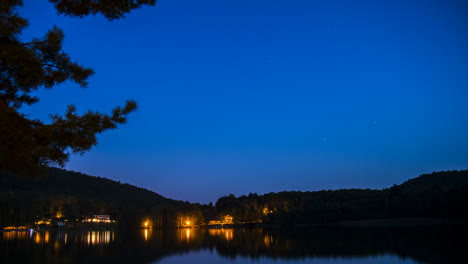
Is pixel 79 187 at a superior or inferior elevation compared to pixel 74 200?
superior

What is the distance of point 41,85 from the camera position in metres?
7.15

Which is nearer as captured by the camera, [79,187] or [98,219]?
[98,219]

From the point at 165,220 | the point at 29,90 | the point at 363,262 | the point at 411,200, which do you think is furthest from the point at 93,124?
the point at 165,220

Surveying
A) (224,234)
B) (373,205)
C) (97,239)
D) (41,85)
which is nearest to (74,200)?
(224,234)

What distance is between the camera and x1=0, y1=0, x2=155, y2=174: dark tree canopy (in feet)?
19.5

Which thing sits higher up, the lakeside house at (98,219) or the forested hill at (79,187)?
the forested hill at (79,187)

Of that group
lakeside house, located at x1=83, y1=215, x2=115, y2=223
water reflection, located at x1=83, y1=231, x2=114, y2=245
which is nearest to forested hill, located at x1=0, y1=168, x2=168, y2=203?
lakeside house, located at x1=83, y1=215, x2=115, y2=223

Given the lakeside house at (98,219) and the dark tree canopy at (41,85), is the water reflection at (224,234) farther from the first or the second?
the dark tree canopy at (41,85)

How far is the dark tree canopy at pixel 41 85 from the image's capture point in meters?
5.95

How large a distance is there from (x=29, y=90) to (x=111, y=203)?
113366mm

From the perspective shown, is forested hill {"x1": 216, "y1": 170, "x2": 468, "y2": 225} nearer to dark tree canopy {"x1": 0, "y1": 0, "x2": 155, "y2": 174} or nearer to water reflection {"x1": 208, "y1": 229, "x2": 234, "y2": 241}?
water reflection {"x1": 208, "y1": 229, "x2": 234, "y2": 241}

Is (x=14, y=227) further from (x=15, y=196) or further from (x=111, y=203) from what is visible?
(x=111, y=203)

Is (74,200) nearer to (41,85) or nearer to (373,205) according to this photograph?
(373,205)

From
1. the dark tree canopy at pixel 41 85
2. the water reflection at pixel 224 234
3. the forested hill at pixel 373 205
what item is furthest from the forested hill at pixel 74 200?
the dark tree canopy at pixel 41 85
